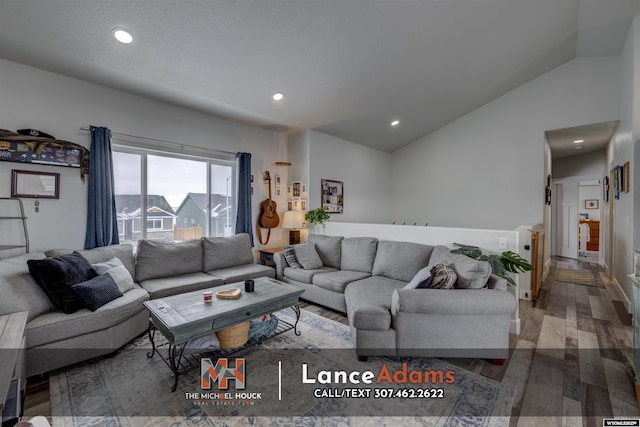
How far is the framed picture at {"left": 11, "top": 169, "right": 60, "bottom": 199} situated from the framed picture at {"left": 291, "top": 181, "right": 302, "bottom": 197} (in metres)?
3.28

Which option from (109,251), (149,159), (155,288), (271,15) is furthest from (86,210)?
(271,15)

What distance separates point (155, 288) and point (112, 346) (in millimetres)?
673

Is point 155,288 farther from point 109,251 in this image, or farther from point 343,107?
point 343,107

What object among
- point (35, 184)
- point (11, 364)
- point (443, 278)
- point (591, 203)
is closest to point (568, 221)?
point (591, 203)

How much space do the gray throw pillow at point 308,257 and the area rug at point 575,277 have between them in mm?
4526

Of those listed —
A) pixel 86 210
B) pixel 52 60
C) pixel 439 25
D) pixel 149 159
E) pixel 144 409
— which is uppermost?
pixel 439 25

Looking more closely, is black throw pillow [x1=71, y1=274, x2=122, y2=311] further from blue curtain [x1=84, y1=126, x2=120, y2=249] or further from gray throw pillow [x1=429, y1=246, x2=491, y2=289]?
gray throw pillow [x1=429, y1=246, x2=491, y2=289]

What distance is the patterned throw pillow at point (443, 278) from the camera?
227 cm

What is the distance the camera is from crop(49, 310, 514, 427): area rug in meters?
1.67

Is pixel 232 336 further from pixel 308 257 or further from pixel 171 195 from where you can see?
pixel 171 195

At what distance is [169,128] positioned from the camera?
152 inches

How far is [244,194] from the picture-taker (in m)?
4.55

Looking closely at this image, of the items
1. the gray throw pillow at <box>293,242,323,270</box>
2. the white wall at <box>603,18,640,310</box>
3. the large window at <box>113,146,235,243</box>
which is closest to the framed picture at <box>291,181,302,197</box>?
the large window at <box>113,146,235,243</box>

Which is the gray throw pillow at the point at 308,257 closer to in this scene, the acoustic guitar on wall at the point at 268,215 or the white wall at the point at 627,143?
the acoustic guitar on wall at the point at 268,215
